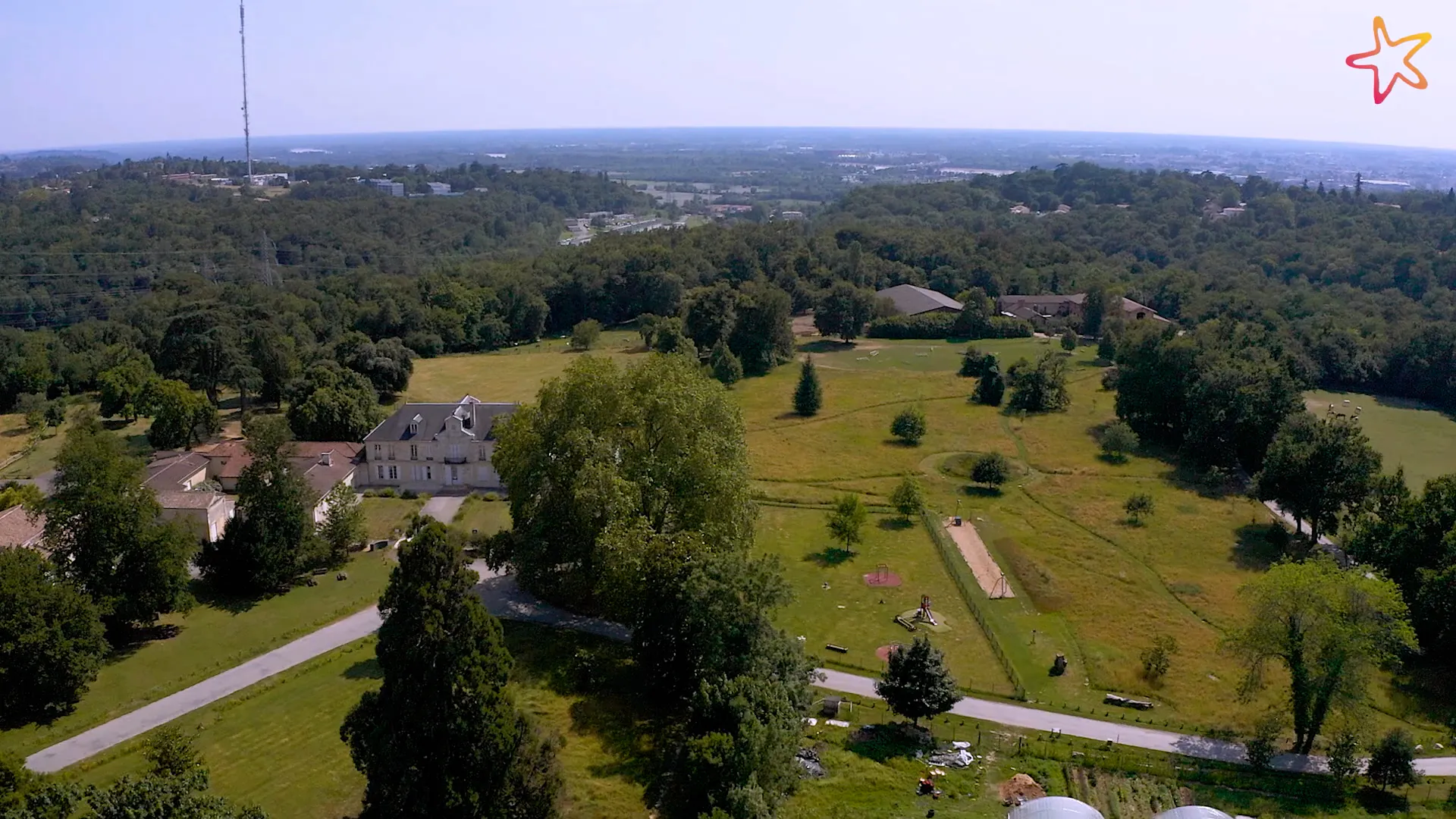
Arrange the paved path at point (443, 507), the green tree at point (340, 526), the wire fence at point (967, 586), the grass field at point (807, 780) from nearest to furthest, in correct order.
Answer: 1. the grass field at point (807, 780)
2. the wire fence at point (967, 586)
3. the green tree at point (340, 526)
4. the paved path at point (443, 507)

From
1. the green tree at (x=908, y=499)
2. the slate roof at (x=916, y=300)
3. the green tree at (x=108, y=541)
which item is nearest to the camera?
the green tree at (x=108, y=541)

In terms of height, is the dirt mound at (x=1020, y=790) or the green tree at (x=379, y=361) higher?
the green tree at (x=379, y=361)

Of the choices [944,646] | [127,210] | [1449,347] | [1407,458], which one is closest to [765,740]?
[944,646]

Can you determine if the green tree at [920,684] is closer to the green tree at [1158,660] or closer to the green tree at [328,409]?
the green tree at [1158,660]

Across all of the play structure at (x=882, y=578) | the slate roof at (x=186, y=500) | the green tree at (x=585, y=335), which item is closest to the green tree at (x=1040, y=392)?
the play structure at (x=882, y=578)

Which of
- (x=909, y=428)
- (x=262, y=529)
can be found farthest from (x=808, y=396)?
(x=262, y=529)

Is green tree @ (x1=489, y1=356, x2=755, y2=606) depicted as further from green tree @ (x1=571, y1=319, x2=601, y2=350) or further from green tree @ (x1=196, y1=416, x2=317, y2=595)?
green tree @ (x1=571, y1=319, x2=601, y2=350)

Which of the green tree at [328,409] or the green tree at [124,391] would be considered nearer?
the green tree at [328,409]

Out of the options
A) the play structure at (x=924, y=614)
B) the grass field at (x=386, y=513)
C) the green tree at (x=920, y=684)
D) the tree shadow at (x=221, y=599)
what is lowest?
the tree shadow at (x=221, y=599)
